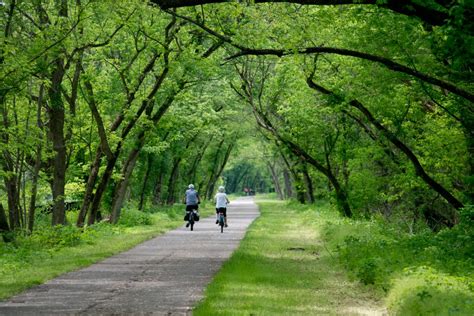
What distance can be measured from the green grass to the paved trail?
0.43 m

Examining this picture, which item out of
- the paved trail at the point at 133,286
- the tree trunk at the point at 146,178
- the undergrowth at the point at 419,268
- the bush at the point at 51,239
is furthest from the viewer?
the tree trunk at the point at 146,178

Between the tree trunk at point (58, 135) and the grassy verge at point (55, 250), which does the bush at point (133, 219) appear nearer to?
the grassy verge at point (55, 250)

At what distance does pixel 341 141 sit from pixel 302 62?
963 cm

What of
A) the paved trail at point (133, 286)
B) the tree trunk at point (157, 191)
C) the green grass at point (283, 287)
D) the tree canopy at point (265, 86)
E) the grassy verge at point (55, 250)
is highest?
the tree canopy at point (265, 86)

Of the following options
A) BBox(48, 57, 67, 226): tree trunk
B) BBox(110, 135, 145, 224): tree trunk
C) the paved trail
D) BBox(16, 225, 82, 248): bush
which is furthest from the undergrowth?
BBox(110, 135, 145, 224): tree trunk

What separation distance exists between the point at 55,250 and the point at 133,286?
7.52 metres

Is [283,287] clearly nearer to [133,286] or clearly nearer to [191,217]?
[133,286]

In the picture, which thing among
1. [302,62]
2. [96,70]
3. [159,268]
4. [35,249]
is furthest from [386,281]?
[96,70]

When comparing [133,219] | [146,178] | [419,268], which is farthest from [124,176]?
[419,268]

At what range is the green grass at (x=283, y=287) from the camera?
33.0 ft

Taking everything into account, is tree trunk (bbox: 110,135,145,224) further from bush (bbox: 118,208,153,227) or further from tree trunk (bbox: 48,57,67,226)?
tree trunk (bbox: 48,57,67,226)

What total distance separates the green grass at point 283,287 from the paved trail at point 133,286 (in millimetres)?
432

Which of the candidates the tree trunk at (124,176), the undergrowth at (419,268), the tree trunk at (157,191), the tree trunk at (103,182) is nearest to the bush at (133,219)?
the tree trunk at (124,176)

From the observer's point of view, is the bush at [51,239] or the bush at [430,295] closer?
the bush at [430,295]
